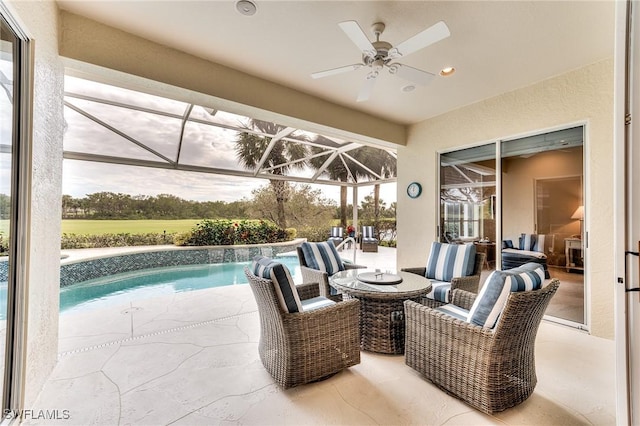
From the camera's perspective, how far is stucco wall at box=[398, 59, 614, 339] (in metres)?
2.96

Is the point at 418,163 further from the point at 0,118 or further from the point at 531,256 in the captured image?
the point at 0,118

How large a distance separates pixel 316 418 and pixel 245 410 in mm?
477

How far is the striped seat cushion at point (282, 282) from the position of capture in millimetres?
1920

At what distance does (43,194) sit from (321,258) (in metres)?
2.81

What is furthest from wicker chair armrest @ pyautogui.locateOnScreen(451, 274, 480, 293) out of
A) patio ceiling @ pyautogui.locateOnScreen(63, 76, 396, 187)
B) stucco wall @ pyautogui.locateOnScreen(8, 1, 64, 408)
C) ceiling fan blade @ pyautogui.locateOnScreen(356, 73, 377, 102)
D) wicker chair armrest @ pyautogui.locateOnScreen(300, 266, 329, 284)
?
stucco wall @ pyautogui.locateOnScreen(8, 1, 64, 408)

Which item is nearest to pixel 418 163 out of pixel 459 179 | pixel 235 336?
pixel 459 179

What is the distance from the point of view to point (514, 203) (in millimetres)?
3850

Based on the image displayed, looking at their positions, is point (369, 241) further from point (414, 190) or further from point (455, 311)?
point (455, 311)

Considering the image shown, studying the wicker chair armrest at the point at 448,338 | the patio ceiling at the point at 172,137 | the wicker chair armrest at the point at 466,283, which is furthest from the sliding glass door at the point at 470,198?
the wicker chair armrest at the point at 448,338

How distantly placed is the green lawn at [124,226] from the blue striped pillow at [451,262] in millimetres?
7261

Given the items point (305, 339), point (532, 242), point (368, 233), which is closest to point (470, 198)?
point (532, 242)

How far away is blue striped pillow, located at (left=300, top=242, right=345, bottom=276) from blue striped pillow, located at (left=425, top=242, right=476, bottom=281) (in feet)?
4.01

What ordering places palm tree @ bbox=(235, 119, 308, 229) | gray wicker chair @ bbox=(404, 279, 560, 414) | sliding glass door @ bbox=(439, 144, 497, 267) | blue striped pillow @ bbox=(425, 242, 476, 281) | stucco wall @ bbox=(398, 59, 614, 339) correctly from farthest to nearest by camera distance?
1. palm tree @ bbox=(235, 119, 308, 229)
2. sliding glass door @ bbox=(439, 144, 497, 267)
3. blue striped pillow @ bbox=(425, 242, 476, 281)
4. stucco wall @ bbox=(398, 59, 614, 339)
5. gray wicker chair @ bbox=(404, 279, 560, 414)

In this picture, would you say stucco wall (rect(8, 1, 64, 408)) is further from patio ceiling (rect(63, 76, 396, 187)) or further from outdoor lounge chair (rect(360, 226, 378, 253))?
outdoor lounge chair (rect(360, 226, 378, 253))
